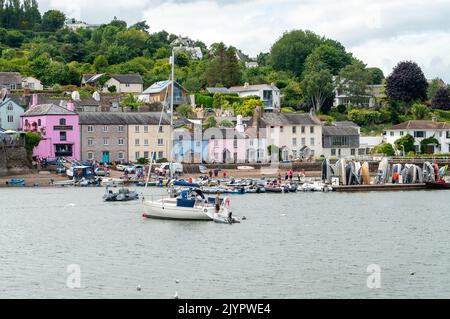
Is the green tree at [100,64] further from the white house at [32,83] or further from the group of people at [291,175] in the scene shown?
the group of people at [291,175]

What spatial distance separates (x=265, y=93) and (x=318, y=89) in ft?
22.2

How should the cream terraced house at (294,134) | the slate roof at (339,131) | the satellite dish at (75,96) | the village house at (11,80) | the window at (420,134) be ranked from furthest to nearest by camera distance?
1. the village house at (11,80)
2. the window at (420,134)
3. the satellite dish at (75,96)
4. the slate roof at (339,131)
5. the cream terraced house at (294,134)

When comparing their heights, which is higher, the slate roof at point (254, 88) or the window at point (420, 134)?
the slate roof at point (254, 88)

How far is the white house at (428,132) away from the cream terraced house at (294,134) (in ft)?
31.7

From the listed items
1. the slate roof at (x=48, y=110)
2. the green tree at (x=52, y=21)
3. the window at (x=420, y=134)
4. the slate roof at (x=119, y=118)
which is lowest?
the window at (x=420, y=134)

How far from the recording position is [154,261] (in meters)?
42.3

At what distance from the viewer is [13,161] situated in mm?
86875

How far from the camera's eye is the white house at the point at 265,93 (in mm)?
122000

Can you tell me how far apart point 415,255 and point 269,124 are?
59054 mm

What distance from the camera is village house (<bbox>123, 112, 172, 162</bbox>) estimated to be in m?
95.9

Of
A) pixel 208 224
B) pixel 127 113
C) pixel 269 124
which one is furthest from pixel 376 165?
pixel 208 224

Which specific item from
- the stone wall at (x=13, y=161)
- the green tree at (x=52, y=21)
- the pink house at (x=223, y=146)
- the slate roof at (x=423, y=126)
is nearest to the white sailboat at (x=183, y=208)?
the stone wall at (x=13, y=161)

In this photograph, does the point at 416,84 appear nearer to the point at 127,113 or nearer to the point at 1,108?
the point at 127,113

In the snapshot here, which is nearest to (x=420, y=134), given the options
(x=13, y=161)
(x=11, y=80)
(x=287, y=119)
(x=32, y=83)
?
(x=287, y=119)
